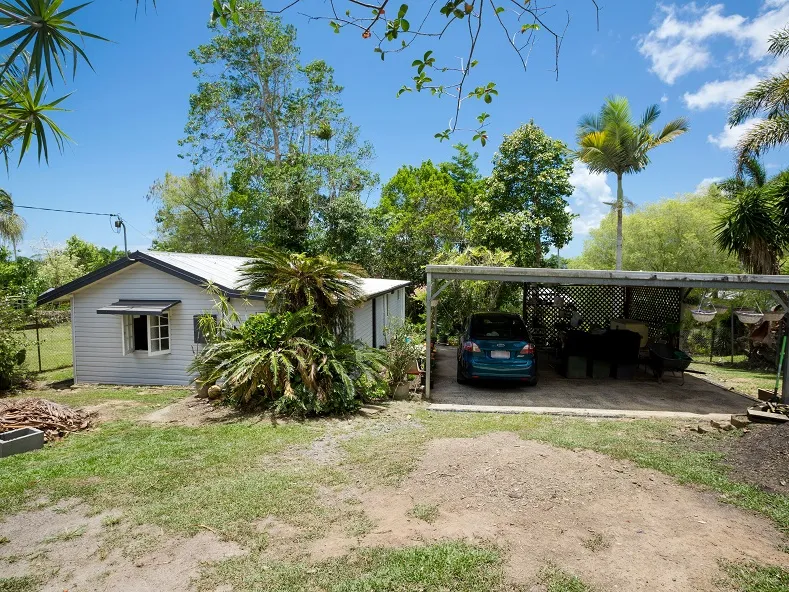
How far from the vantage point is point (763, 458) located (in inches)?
204

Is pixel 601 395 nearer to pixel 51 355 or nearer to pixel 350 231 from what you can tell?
pixel 350 231

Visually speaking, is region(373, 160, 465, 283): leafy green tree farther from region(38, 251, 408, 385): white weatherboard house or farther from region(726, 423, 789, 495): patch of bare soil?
region(726, 423, 789, 495): patch of bare soil

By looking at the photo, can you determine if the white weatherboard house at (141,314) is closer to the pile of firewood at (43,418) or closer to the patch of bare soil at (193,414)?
the patch of bare soil at (193,414)

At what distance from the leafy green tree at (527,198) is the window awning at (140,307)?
13.0m

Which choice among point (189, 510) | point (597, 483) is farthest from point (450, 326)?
point (189, 510)

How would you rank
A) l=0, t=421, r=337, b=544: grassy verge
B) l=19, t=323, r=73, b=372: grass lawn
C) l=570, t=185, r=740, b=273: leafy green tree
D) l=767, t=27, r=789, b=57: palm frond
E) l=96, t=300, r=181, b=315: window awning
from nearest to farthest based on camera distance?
1. l=0, t=421, r=337, b=544: grassy verge
2. l=96, t=300, r=181, b=315: window awning
3. l=19, t=323, r=73, b=372: grass lawn
4. l=767, t=27, r=789, b=57: palm frond
5. l=570, t=185, r=740, b=273: leafy green tree

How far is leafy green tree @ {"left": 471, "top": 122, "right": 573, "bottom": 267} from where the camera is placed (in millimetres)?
18927

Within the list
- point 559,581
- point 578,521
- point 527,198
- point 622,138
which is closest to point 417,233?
point 527,198

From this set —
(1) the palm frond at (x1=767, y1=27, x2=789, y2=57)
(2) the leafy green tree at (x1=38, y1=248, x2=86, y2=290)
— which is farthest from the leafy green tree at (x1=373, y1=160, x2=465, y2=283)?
(2) the leafy green tree at (x1=38, y1=248, x2=86, y2=290)

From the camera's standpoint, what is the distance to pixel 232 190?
31.6 m

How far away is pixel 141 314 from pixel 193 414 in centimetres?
360

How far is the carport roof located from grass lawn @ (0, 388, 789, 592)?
2.71m

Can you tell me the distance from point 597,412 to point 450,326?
9911mm

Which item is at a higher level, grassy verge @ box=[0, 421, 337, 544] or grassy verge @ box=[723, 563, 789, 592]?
grassy verge @ box=[0, 421, 337, 544]
